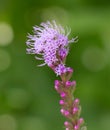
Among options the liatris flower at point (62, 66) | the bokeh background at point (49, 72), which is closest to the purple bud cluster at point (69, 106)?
the liatris flower at point (62, 66)

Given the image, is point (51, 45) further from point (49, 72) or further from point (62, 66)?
point (49, 72)

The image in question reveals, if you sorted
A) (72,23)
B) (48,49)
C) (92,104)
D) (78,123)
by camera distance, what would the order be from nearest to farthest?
(78,123)
(48,49)
(72,23)
(92,104)

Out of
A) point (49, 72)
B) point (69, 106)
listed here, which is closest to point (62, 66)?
point (69, 106)

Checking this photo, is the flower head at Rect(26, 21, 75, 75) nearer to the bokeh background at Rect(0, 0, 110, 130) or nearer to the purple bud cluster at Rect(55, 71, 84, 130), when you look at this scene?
the purple bud cluster at Rect(55, 71, 84, 130)

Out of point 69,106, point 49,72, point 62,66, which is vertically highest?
point 62,66

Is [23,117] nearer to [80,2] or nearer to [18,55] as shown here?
[18,55]

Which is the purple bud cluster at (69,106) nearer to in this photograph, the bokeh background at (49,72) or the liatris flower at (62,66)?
the liatris flower at (62,66)

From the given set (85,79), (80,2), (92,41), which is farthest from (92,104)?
(80,2)
